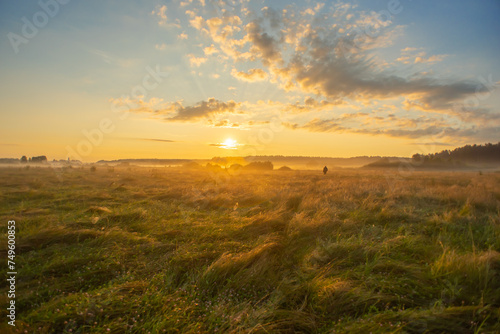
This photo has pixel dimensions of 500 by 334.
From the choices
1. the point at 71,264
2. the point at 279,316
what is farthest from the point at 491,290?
the point at 71,264

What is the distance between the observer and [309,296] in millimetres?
3768

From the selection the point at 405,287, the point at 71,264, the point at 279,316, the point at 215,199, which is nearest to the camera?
the point at 279,316

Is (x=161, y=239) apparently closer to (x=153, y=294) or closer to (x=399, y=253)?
(x=153, y=294)

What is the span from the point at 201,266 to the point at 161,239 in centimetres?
204

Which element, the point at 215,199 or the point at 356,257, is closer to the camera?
the point at 356,257

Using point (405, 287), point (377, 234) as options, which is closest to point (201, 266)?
point (405, 287)

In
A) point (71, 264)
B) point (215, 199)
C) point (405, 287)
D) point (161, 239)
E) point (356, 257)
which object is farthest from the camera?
point (215, 199)

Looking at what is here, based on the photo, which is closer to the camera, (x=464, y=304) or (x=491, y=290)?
(x=464, y=304)

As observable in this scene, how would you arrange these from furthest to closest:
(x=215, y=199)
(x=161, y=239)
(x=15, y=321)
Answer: (x=215, y=199) → (x=161, y=239) → (x=15, y=321)

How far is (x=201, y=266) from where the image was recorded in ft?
15.8

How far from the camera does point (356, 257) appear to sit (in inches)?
196

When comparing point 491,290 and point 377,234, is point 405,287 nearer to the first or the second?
point 491,290

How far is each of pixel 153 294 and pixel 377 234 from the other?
590 cm

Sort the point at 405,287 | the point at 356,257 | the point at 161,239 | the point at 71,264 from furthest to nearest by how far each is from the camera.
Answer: the point at 161,239, the point at 356,257, the point at 71,264, the point at 405,287
